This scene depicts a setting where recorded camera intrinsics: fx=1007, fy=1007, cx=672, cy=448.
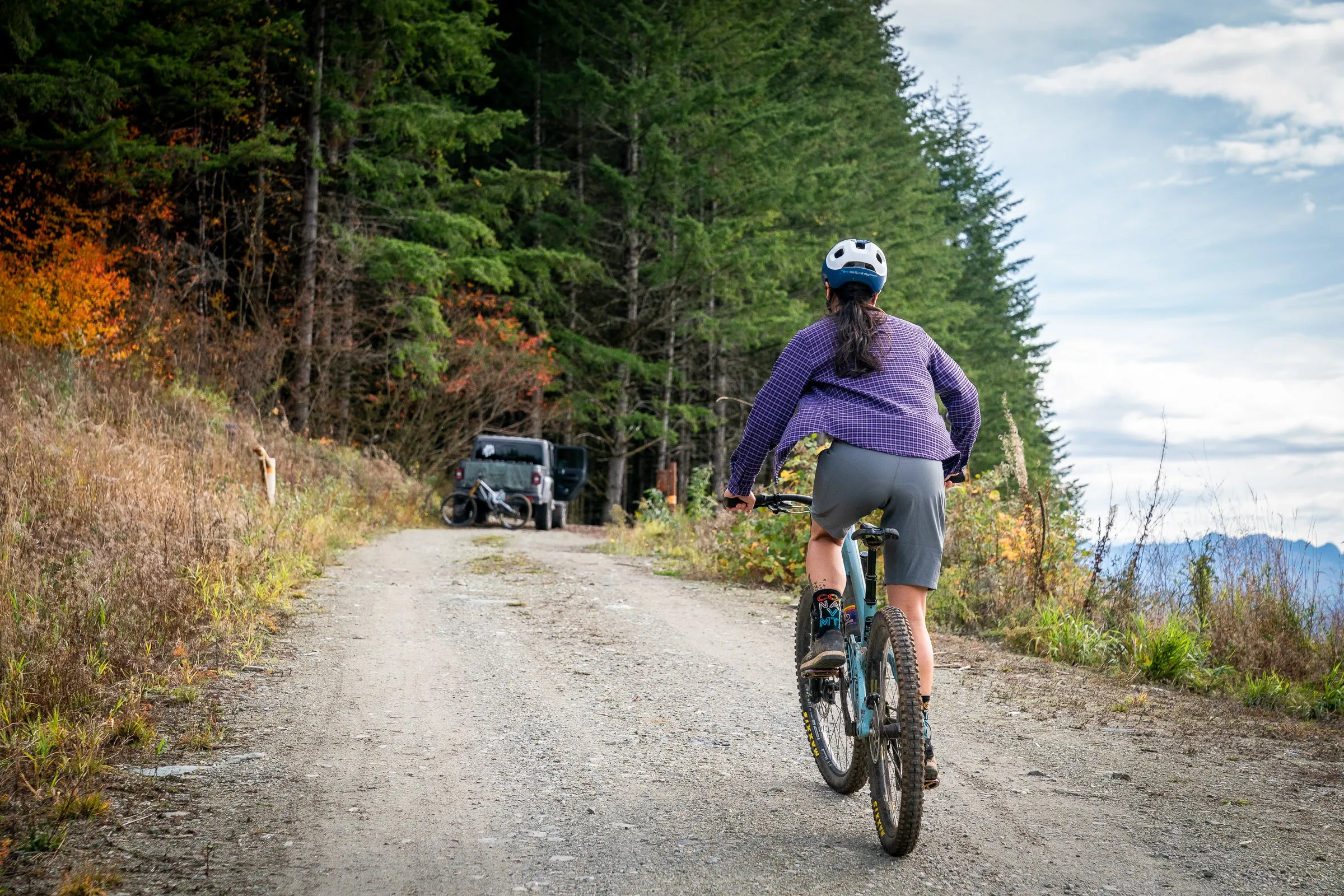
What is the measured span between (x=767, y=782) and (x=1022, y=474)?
4615mm

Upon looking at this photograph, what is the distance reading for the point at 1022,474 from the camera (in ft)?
25.7

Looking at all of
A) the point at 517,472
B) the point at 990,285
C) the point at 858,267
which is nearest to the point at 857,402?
the point at 858,267

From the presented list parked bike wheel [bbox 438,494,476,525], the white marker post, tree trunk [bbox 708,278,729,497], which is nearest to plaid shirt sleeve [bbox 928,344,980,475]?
the white marker post

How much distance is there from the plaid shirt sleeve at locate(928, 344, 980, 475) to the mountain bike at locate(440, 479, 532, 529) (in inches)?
674

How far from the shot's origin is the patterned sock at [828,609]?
143 inches

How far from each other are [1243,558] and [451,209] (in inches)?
848

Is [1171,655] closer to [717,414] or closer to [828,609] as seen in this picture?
[828,609]

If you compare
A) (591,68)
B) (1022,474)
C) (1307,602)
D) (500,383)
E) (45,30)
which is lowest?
(1307,602)

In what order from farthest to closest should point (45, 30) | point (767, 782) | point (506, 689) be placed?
1. point (45, 30)
2. point (506, 689)
3. point (767, 782)

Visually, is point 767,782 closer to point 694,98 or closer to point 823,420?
point 823,420

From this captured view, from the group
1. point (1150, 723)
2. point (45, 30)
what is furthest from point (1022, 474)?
point (45, 30)

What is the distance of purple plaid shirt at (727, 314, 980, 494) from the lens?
132 inches

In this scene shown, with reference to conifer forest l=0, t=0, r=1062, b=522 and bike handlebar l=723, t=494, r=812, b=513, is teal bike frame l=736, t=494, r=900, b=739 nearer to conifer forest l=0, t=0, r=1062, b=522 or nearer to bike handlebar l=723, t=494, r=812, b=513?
bike handlebar l=723, t=494, r=812, b=513

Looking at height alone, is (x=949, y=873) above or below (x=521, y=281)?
below
